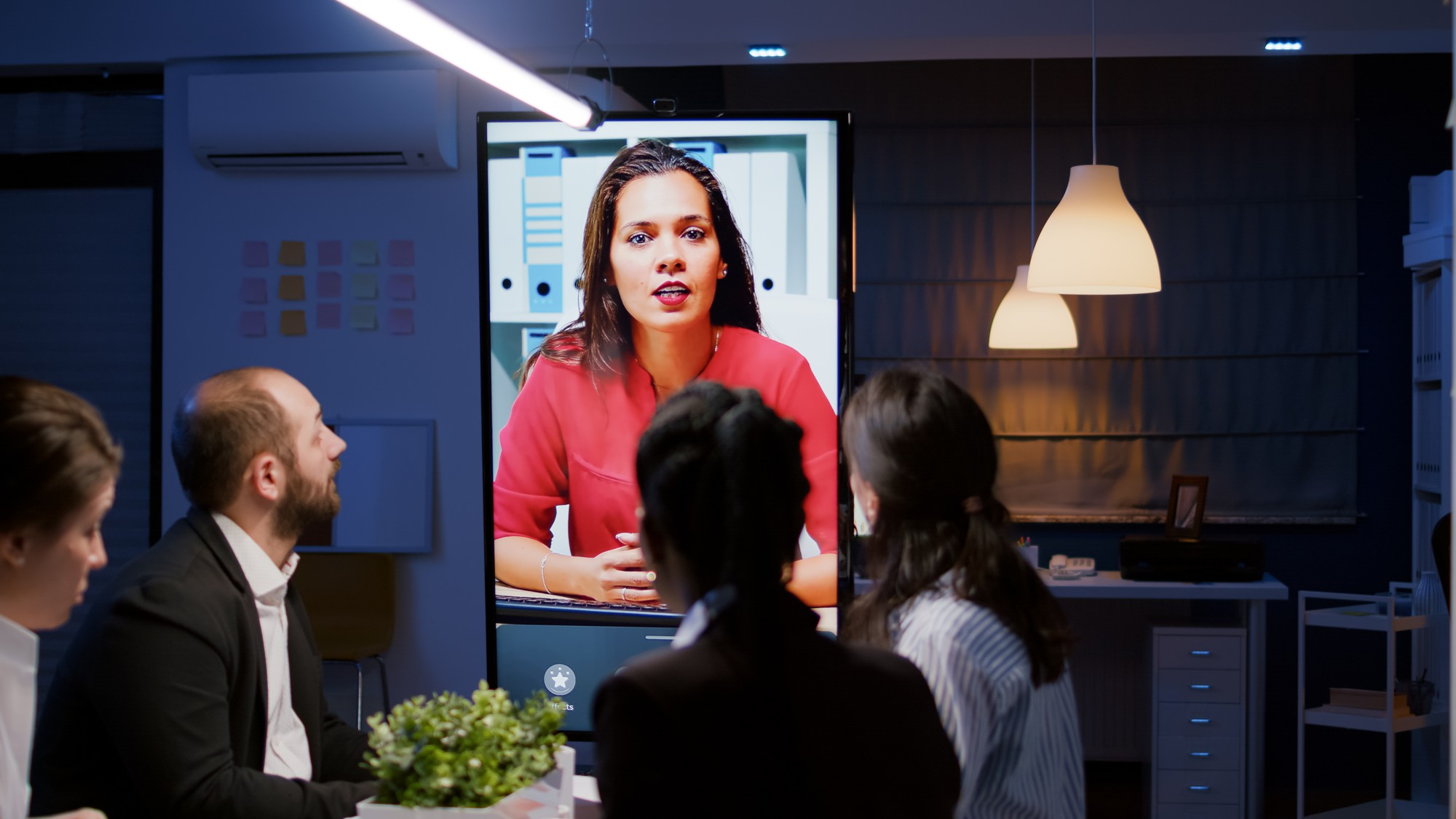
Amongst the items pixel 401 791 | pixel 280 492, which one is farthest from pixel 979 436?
pixel 280 492

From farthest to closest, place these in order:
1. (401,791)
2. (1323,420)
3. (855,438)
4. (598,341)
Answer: (1323,420), (598,341), (401,791), (855,438)

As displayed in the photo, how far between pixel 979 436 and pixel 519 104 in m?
2.78

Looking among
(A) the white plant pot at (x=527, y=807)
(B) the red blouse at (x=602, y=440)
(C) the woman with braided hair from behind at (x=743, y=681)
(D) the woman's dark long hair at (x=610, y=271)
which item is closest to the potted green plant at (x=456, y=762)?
(A) the white plant pot at (x=527, y=807)

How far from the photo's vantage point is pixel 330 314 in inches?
156

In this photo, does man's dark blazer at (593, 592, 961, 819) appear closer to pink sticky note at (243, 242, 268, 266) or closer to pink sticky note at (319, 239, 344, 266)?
pink sticky note at (319, 239, 344, 266)

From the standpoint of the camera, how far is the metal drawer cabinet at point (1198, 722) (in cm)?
431

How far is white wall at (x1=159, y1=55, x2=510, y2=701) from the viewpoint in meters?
3.93

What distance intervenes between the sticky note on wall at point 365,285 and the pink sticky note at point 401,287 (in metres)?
0.05

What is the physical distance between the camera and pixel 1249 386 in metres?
5.43

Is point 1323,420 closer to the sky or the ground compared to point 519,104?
closer to the ground

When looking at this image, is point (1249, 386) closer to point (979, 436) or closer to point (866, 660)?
point (979, 436)

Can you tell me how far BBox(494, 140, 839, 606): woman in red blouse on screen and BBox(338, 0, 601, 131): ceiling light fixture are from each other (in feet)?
1.00

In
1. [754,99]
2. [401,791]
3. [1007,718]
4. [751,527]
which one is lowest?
[401,791]

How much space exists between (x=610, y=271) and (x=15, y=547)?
6.20ft
